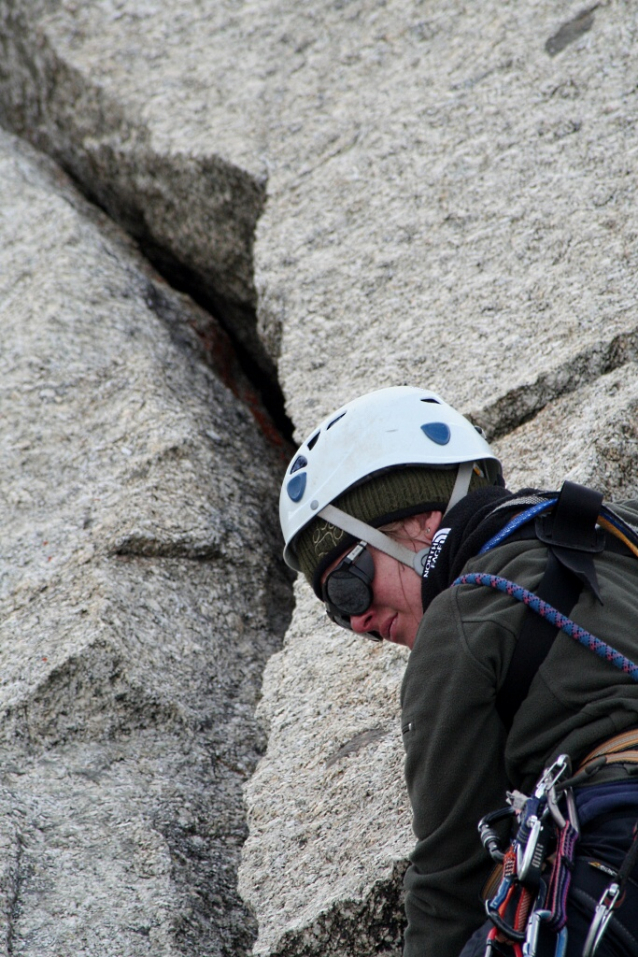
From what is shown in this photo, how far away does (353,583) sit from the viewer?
3.41 metres

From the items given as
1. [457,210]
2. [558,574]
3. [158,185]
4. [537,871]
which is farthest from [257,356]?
[537,871]

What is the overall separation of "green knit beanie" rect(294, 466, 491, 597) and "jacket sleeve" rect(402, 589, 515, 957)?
63 centimetres

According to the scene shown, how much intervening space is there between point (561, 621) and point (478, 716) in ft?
1.09

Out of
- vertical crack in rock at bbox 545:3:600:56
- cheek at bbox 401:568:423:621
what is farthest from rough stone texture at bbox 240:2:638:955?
cheek at bbox 401:568:423:621

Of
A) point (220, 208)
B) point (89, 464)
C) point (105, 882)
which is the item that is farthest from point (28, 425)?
point (105, 882)

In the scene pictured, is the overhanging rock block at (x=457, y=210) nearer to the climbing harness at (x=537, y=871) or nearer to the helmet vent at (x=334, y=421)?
the helmet vent at (x=334, y=421)

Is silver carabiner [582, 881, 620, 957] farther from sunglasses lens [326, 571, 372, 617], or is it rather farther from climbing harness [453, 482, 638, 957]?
sunglasses lens [326, 571, 372, 617]

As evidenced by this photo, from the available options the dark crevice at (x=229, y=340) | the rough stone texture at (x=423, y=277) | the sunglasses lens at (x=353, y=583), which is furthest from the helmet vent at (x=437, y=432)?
the dark crevice at (x=229, y=340)

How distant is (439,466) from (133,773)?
6.38 feet

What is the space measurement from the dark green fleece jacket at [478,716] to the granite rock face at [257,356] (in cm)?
78

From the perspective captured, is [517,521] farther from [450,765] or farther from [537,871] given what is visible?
[537,871]

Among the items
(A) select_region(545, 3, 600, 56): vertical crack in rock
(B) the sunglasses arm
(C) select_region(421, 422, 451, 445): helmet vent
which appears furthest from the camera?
(A) select_region(545, 3, 600, 56): vertical crack in rock

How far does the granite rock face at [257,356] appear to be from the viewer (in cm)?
400

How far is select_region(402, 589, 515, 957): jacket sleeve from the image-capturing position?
2701mm
